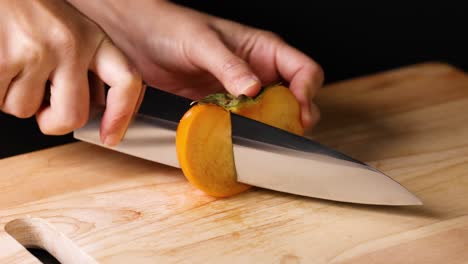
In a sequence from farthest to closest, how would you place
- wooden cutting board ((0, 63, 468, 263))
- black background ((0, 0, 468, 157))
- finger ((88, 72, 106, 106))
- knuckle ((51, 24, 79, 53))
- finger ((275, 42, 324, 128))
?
black background ((0, 0, 468, 157)) → finger ((275, 42, 324, 128)) → finger ((88, 72, 106, 106)) → knuckle ((51, 24, 79, 53)) → wooden cutting board ((0, 63, 468, 263))

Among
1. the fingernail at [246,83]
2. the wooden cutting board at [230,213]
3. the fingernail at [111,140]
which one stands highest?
the fingernail at [246,83]

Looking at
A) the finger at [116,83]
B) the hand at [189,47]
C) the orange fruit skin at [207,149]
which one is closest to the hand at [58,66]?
the finger at [116,83]

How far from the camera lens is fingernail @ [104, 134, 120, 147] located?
52.7 inches

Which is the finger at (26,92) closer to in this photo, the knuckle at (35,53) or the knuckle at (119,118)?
the knuckle at (35,53)

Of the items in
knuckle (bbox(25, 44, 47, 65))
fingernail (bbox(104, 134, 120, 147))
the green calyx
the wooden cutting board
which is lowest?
the wooden cutting board

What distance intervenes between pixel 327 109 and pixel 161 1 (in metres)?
0.42

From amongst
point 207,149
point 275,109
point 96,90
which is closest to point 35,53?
point 96,90

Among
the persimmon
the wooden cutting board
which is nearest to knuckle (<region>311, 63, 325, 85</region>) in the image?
the wooden cutting board

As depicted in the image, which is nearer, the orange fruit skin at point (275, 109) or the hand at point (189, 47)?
the orange fruit skin at point (275, 109)

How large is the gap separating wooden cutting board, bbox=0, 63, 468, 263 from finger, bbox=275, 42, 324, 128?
0.10 meters

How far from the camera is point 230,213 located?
126 centimetres

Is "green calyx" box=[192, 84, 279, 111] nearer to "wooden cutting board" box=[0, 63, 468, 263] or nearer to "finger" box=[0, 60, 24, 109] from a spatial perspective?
"wooden cutting board" box=[0, 63, 468, 263]

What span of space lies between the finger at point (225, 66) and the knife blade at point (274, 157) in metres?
0.08

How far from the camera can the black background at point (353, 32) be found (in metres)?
1.96
